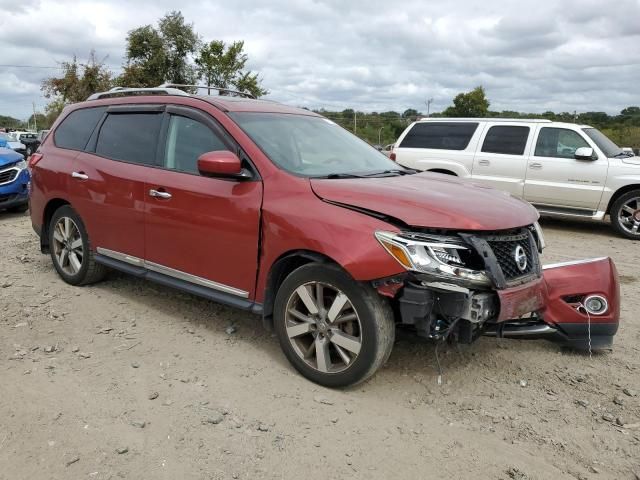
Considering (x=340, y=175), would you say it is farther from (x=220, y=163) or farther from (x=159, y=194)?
(x=159, y=194)

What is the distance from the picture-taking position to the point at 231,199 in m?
3.70

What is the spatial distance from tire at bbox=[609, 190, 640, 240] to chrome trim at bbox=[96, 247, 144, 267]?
25.0 feet

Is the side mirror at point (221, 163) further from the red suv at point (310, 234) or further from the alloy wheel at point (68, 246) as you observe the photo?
the alloy wheel at point (68, 246)

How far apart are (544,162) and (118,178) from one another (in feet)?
23.6

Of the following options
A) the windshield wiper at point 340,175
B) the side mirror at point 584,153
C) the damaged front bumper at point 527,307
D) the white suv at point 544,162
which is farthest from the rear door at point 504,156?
the windshield wiper at point 340,175

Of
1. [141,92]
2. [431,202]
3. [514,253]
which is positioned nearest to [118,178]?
[141,92]

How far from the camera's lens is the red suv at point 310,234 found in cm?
301

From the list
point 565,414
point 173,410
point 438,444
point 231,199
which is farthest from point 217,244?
point 565,414

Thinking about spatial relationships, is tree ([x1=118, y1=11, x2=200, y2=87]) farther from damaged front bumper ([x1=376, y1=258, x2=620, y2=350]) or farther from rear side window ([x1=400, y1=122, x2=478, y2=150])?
damaged front bumper ([x1=376, y1=258, x2=620, y2=350])

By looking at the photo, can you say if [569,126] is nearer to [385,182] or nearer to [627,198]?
[627,198]

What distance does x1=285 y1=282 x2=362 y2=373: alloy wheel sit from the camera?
10.4 ft

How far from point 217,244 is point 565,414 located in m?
2.44

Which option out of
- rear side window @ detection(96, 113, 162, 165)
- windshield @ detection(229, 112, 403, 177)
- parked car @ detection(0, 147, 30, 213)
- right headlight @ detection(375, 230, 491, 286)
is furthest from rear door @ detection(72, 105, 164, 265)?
parked car @ detection(0, 147, 30, 213)

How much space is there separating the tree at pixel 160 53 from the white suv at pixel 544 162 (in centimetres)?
2198
